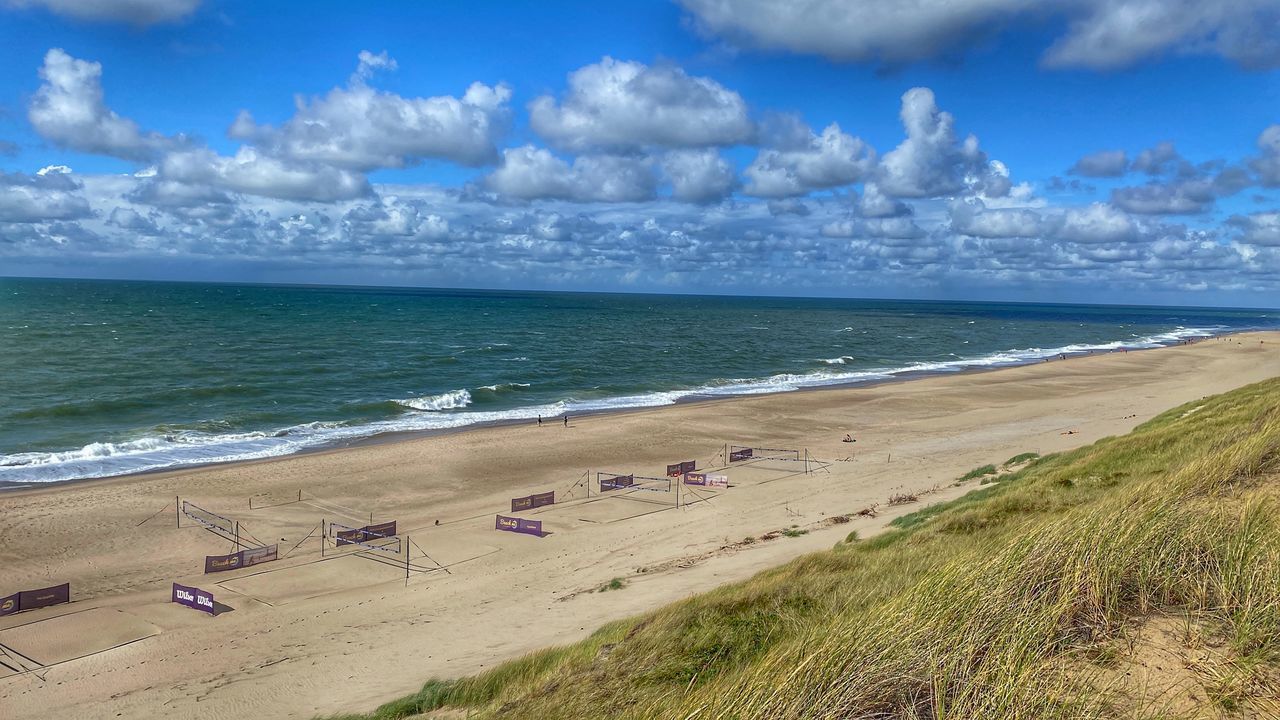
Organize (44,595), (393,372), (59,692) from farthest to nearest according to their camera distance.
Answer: (393,372) < (44,595) < (59,692)

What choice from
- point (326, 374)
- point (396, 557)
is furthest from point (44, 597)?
point (326, 374)

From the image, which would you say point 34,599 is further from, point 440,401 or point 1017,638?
point 440,401

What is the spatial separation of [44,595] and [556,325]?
95188 millimetres

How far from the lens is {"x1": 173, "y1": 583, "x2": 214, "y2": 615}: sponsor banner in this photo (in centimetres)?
1556

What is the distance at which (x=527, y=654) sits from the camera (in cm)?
1174

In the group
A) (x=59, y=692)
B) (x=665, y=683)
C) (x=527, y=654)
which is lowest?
(x=59, y=692)

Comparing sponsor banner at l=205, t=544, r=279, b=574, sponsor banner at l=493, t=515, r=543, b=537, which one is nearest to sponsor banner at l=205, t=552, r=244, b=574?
sponsor banner at l=205, t=544, r=279, b=574

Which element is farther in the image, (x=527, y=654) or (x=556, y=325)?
(x=556, y=325)

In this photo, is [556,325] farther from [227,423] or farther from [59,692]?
[59,692]

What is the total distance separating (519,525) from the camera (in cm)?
2084

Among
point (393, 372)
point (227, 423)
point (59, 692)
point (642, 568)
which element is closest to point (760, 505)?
point (642, 568)

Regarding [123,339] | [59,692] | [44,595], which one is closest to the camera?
[59,692]

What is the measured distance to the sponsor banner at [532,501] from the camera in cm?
2273

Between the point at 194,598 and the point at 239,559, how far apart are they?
8.24 feet
